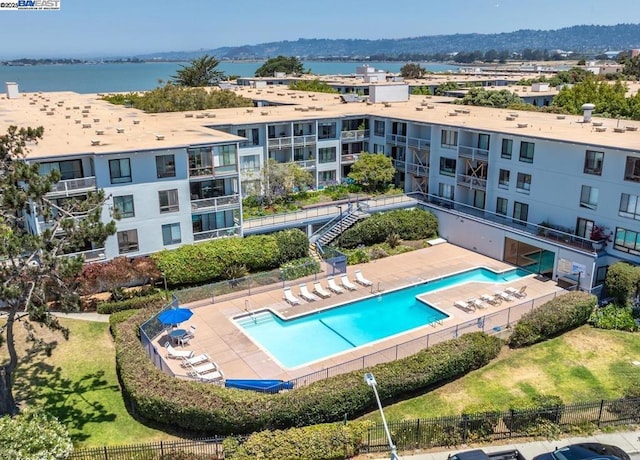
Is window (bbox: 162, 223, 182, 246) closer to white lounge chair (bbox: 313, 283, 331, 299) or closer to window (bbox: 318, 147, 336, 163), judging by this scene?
white lounge chair (bbox: 313, 283, 331, 299)

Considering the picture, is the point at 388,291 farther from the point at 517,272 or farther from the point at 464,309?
the point at 517,272

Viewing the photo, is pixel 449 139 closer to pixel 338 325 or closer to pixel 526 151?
pixel 526 151

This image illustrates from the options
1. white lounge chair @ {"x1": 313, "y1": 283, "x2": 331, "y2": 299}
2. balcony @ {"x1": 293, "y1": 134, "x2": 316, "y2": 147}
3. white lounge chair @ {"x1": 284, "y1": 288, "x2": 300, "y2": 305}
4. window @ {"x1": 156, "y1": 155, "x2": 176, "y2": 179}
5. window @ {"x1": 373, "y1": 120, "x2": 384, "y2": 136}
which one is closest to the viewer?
white lounge chair @ {"x1": 284, "y1": 288, "x2": 300, "y2": 305}

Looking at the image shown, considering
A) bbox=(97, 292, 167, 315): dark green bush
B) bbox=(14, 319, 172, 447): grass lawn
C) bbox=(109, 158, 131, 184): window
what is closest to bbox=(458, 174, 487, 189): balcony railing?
bbox=(97, 292, 167, 315): dark green bush

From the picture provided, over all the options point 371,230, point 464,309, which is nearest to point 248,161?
point 371,230

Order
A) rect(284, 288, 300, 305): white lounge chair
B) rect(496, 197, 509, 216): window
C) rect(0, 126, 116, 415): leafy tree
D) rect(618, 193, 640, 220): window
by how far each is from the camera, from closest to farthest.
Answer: rect(0, 126, 116, 415): leafy tree → rect(618, 193, 640, 220): window → rect(284, 288, 300, 305): white lounge chair → rect(496, 197, 509, 216): window

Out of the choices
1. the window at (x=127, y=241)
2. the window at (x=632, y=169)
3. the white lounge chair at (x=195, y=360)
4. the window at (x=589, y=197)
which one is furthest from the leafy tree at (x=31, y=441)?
the window at (x=632, y=169)

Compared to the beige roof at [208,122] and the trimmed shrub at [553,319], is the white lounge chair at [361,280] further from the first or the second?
the beige roof at [208,122]
